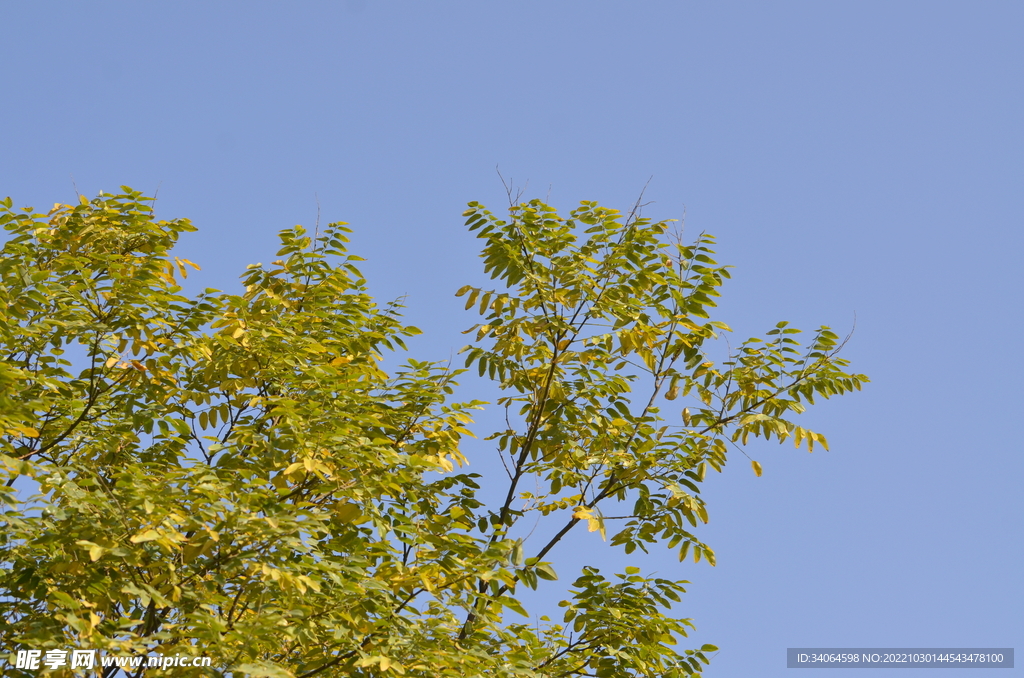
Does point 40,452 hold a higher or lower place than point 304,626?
higher

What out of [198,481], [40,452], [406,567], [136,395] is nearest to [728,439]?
[406,567]

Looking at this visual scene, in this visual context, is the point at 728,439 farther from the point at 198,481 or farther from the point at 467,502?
the point at 198,481

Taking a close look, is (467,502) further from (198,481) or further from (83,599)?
(83,599)

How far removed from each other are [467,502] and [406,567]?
0.90 m

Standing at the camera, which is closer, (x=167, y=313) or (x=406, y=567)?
(x=406, y=567)

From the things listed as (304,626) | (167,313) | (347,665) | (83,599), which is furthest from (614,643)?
(167,313)

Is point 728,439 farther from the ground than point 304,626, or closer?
farther from the ground

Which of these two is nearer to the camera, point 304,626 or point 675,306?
point 304,626

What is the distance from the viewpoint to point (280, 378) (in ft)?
24.4

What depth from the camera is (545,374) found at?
7938mm

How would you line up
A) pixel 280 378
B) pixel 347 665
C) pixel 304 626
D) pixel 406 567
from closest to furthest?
pixel 304 626, pixel 347 665, pixel 406 567, pixel 280 378

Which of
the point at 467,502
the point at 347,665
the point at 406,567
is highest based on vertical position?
the point at 467,502

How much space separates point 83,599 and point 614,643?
12.6 feet

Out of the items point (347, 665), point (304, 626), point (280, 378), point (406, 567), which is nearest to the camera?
point (304, 626)
